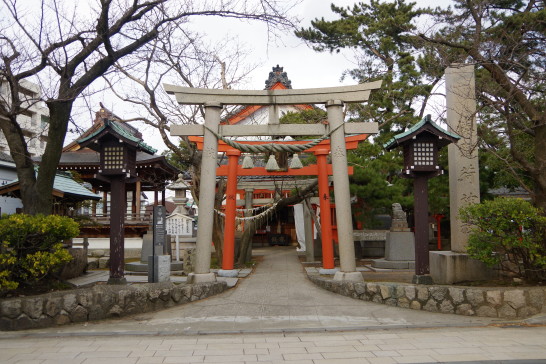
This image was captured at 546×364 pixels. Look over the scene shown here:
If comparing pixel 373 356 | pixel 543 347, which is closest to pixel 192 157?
pixel 373 356

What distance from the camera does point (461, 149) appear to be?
9.91 m

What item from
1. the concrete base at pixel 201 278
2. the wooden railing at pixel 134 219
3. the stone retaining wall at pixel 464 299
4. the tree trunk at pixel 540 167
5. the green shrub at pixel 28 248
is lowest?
the stone retaining wall at pixel 464 299

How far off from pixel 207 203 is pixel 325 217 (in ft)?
10.7

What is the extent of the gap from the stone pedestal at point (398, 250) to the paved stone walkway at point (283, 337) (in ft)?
18.6

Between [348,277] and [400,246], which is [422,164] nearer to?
[348,277]

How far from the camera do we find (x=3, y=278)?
710cm

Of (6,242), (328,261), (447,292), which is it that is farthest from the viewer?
(328,261)

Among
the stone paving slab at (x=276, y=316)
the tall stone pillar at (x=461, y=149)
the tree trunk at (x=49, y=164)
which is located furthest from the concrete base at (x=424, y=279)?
the tree trunk at (x=49, y=164)

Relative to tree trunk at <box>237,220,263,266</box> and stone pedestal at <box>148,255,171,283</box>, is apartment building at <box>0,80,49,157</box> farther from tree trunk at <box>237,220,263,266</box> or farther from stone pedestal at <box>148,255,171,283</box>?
tree trunk at <box>237,220,263,266</box>

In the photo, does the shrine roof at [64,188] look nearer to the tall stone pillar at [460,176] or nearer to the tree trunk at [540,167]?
the tall stone pillar at [460,176]

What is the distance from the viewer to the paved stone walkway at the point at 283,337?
5570mm

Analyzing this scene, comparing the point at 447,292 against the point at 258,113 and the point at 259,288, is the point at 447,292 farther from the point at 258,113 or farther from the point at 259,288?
the point at 258,113

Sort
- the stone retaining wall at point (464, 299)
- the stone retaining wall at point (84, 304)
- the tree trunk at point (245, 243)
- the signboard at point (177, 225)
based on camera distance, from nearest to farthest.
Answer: the stone retaining wall at point (84, 304) < the stone retaining wall at point (464, 299) < the tree trunk at point (245, 243) < the signboard at point (177, 225)

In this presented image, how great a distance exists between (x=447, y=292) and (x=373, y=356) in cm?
306
